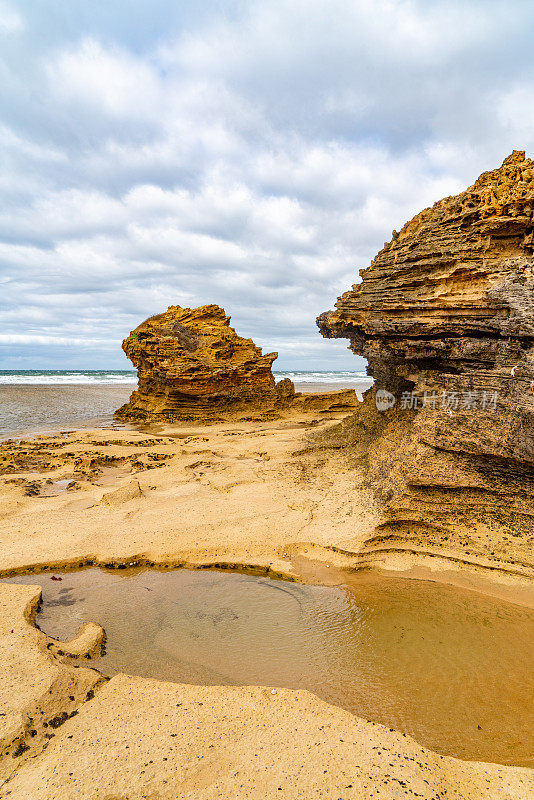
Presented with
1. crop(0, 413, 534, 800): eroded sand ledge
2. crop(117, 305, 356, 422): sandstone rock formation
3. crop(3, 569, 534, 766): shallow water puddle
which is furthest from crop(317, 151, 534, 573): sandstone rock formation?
crop(117, 305, 356, 422): sandstone rock formation

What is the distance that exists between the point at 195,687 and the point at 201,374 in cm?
1382

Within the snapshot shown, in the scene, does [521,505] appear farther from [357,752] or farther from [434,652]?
[357,752]

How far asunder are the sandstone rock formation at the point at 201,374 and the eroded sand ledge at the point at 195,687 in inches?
278

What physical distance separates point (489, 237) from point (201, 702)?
581cm

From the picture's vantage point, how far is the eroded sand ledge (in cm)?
209

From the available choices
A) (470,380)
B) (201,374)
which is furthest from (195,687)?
(201,374)

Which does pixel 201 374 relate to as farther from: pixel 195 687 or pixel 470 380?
pixel 195 687

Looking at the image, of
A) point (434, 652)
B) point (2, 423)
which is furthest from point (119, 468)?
point (2, 423)

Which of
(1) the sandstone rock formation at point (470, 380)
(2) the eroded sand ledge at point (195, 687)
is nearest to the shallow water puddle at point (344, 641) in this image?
(2) the eroded sand ledge at point (195, 687)

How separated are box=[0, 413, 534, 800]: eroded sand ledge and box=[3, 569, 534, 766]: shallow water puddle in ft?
0.74

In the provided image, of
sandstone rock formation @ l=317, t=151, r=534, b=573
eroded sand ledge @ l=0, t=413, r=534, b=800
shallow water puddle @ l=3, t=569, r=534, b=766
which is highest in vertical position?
sandstone rock formation @ l=317, t=151, r=534, b=573

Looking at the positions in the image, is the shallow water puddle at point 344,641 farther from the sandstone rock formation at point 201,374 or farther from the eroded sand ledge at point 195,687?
the sandstone rock formation at point 201,374

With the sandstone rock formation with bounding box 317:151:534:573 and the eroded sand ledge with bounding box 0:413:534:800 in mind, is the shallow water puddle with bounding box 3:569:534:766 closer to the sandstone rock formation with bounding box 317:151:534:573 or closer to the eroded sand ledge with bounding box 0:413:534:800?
the eroded sand ledge with bounding box 0:413:534:800

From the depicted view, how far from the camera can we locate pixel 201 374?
1609 centimetres
